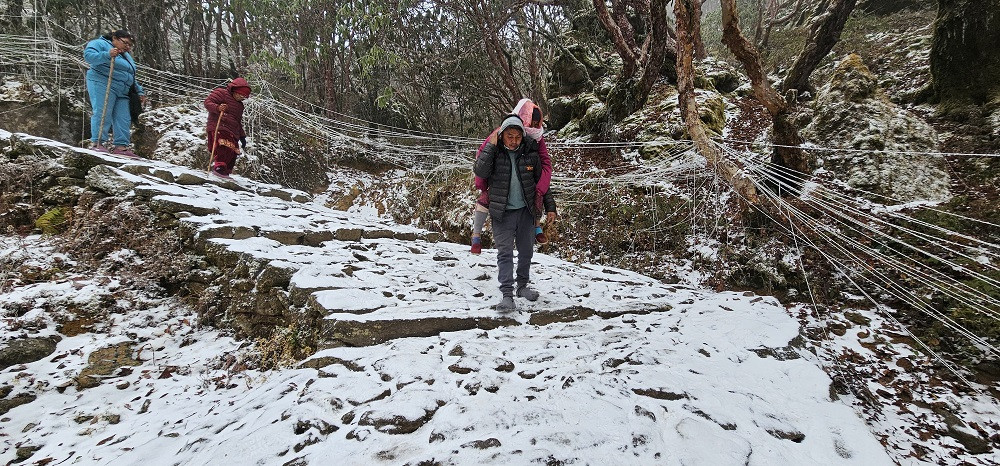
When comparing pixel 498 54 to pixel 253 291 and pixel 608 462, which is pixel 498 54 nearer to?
pixel 253 291

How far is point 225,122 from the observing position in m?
5.79

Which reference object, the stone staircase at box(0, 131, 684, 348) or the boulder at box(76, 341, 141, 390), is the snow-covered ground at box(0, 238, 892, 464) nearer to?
the boulder at box(76, 341, 141, 390)

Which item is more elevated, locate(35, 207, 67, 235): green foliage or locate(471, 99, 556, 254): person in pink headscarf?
locate(471, 99, 556, 254): person in pink headscarf

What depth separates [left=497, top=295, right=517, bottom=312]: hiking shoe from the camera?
10.1 feet

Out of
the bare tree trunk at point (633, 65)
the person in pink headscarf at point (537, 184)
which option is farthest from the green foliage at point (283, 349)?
the bare tree trunk at point (633, 65)

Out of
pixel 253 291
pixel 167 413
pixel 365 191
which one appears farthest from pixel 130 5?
pixel 167 413

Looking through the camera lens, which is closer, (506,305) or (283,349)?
(283,349)

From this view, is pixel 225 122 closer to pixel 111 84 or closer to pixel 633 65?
pixel 111 84

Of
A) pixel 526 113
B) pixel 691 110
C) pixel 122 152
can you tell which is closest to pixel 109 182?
pixel 122 152

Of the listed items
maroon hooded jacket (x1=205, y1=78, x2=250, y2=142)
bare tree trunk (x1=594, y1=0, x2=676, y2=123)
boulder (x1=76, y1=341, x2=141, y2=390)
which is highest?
bare tree trunk (x1=594, y1=0, x2=676, y2=123)

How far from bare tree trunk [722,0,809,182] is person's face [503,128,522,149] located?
2726mm

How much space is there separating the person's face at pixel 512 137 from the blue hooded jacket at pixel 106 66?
5.53m

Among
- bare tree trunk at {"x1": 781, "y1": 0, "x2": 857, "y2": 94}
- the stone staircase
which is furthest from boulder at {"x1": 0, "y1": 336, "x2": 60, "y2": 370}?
bare tree trunk at {"x1": 781, "y1": 0, "x2": 857, "y2": 94}

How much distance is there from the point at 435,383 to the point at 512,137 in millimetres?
1773
